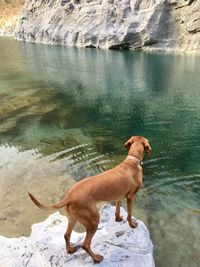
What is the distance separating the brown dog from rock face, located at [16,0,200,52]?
55709mm

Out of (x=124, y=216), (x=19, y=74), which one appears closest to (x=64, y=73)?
(x=19, y=74)

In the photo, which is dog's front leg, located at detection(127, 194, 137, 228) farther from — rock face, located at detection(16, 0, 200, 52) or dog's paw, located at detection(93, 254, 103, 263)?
rock face, located at detection(16, 0, 200, 52)

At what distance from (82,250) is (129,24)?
6262cm

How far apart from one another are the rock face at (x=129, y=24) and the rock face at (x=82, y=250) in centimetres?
5592

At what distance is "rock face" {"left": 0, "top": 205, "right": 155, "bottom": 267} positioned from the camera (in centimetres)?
622

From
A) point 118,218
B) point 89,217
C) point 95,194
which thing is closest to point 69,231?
point 89,217

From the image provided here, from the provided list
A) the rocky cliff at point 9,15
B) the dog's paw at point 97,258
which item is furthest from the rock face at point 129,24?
the dog's paw at point 97,258

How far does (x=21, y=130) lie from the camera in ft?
54.6

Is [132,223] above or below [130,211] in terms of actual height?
below

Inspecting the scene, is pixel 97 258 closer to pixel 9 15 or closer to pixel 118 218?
pixel 118 218

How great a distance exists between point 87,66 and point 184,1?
30567mm

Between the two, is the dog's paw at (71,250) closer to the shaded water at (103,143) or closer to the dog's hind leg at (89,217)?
the dog's hind leg at (89,217)

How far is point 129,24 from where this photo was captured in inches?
2530

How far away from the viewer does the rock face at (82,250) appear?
245 inches
